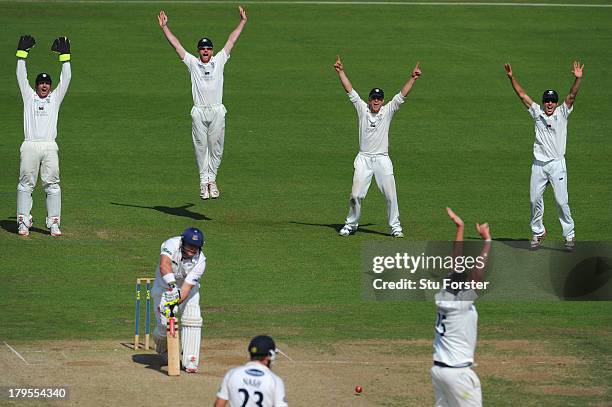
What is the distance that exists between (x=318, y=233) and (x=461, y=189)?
456 centimetres

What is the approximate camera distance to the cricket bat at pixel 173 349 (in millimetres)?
15805

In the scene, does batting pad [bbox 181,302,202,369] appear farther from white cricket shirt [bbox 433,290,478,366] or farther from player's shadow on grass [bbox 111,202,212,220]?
player's shadow on grass [bbox 111,202,212,220]

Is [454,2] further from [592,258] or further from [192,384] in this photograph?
[192,384]

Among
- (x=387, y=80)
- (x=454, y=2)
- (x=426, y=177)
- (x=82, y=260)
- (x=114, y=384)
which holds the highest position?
(x=454, y=2)

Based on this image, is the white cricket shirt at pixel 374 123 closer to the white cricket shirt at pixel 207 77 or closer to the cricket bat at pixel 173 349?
the white cricket shirt at pixel 207 77

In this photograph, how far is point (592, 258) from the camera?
22281 millimetres

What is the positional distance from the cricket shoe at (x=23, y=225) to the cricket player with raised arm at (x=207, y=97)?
360 cm

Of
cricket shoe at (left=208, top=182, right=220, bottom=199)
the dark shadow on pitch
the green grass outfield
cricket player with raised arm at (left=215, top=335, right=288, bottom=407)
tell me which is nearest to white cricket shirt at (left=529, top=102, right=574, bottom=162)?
the green grass outfield

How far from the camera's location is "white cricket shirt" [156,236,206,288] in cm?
1602

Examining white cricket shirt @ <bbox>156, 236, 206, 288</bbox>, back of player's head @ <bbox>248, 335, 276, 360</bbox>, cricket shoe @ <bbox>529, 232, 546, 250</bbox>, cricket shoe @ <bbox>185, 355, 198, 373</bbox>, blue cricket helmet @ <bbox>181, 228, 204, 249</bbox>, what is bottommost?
cricket shoe @ <bbox>185, 355, 198, 373</bbox>

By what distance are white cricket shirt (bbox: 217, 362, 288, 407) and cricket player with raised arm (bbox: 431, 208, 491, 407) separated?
226cm

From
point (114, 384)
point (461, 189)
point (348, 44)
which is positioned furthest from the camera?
point (348, 44)

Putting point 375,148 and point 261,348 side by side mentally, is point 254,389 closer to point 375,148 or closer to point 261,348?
point 261,348

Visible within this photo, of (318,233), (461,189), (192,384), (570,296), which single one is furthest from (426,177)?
(192,384)
